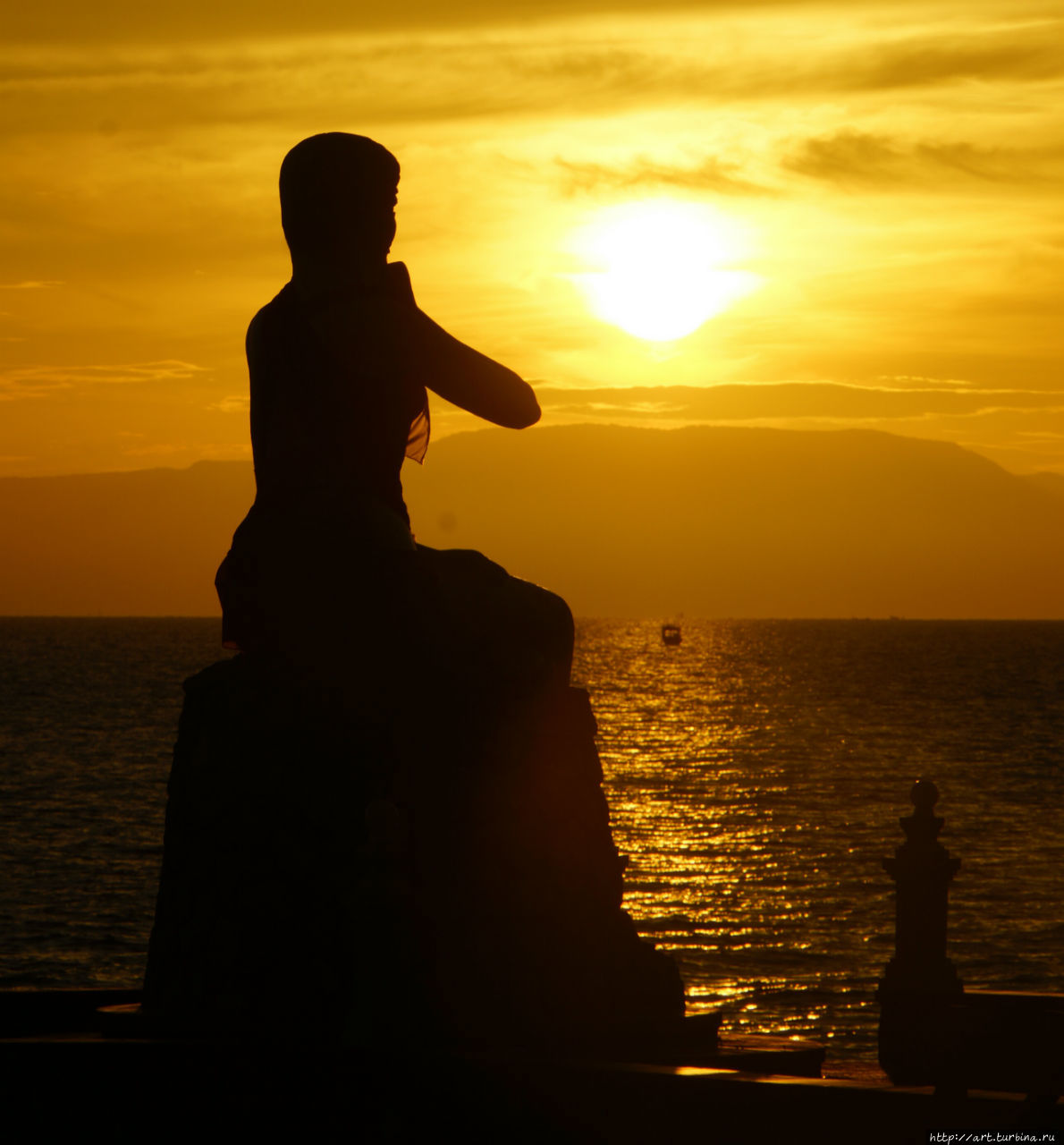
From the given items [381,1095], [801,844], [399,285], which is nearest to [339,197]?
[399,285]

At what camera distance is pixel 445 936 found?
228 inches

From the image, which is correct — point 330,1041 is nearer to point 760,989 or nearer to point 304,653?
point 304,653

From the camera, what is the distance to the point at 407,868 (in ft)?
18.4

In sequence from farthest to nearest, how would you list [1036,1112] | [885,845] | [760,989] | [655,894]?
1. [885,845]
2. [655,894]
3. [760,989]
4. [1036,1112]

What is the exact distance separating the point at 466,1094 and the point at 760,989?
19.7 metres

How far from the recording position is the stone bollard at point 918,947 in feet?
25.8

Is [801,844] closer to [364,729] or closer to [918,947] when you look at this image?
[918,947]

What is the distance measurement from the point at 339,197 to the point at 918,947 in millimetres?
4791

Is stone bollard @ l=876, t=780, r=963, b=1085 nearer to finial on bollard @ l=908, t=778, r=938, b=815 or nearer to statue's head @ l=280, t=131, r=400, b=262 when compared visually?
finial on bollard @ l=908, t=778, r=938, b=815

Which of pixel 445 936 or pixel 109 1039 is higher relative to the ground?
pixel 445 936

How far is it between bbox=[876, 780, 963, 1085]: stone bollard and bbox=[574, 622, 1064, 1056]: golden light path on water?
41.1 feet

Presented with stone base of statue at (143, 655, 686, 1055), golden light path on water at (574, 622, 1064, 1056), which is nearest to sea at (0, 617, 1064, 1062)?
golden light path on water at (574, 622, 1064, 1056)

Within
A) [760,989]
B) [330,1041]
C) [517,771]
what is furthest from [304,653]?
[760,989]

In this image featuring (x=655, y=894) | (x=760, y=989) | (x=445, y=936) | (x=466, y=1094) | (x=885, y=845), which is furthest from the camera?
(x=885, y=845)
